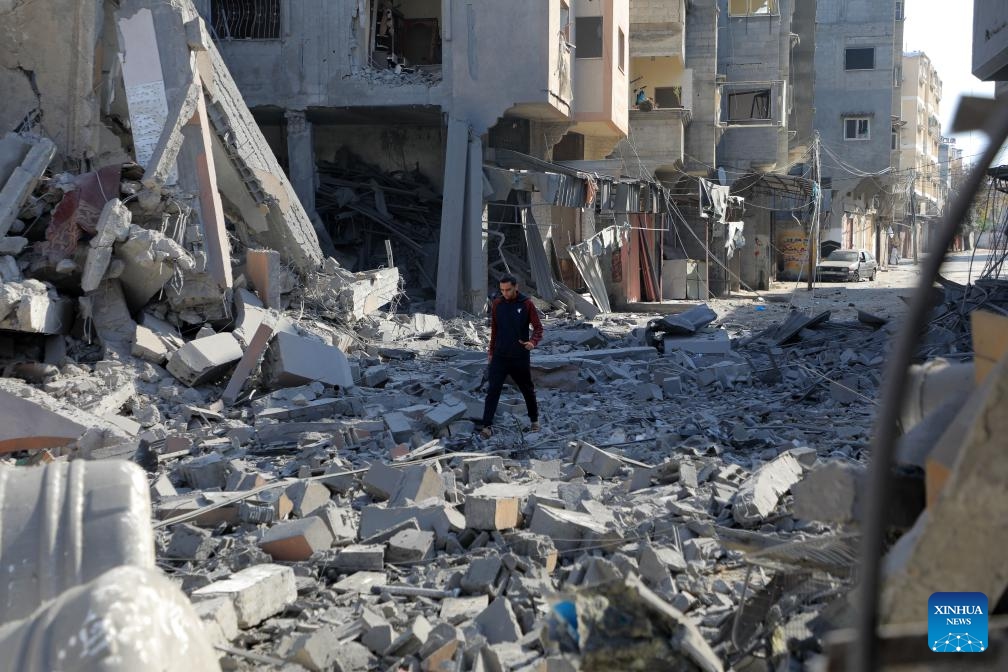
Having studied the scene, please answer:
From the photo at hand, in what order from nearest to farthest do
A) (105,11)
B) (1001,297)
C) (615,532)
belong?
1. (615,532)
2. (1001,297)
3. (105,11)

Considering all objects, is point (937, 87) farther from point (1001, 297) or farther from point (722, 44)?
point (1001, 297)

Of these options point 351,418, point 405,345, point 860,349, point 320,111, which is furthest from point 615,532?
point 320,111

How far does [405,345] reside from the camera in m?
16.2

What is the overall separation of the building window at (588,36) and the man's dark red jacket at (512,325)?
1696cm

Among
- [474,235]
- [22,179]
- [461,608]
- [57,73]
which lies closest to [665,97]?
[474,235]

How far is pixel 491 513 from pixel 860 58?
49.4 meters

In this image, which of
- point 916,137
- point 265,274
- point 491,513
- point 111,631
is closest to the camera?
point 111,631

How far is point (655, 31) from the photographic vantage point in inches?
1256

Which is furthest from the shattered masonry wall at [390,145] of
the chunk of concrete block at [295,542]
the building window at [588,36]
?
the chunk of concrete block at [295,542]

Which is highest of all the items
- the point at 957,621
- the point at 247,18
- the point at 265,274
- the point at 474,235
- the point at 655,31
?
the point at 655,31

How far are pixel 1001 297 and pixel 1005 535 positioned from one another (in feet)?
41.1

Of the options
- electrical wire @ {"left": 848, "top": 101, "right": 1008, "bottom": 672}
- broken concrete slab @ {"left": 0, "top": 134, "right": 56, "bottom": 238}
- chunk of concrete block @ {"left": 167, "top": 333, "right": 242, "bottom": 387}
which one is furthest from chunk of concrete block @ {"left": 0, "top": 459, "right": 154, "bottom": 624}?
broken concrete slab @ {"left": 0, "top": 134, "right": 56, "bottom": 238}

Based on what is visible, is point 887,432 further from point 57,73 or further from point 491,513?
point 57,73

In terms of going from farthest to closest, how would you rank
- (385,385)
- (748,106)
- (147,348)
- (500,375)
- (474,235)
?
(748,106) → (474,235) → (385,385) → (147,348) → (500,375)
